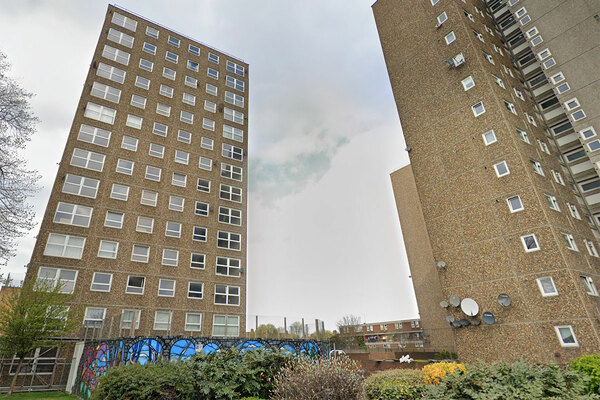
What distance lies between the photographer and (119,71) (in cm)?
3353

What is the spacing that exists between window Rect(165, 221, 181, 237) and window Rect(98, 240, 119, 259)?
4094 mm

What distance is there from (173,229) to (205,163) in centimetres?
815

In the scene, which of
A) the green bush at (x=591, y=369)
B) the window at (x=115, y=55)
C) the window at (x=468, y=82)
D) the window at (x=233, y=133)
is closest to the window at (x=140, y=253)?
the window at (x=233, y=133)

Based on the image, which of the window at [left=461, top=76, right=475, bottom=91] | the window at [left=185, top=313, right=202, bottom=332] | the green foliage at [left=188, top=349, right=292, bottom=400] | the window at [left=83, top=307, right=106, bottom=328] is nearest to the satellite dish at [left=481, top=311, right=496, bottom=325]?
the green foliage at [left=188, top=349, right=292, bottom=400]

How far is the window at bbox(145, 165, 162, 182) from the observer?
3047 cm

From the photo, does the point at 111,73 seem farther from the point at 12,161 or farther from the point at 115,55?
the point at 12,161

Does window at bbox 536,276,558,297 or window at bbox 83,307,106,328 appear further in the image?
window at bbox 83,307,106,328

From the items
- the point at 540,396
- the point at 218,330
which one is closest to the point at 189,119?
the point at 218,330

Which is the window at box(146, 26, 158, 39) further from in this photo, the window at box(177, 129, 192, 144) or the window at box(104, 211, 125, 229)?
the window at box(104, 211, 125, 229)

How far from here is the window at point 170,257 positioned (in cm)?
2808

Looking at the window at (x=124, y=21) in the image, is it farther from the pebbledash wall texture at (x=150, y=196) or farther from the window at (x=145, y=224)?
the window at (x=145, y=224)

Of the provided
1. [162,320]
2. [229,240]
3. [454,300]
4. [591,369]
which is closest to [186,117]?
[229,240]

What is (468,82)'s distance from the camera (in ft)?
82.3

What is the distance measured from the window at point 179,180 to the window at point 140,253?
6.73 meters
